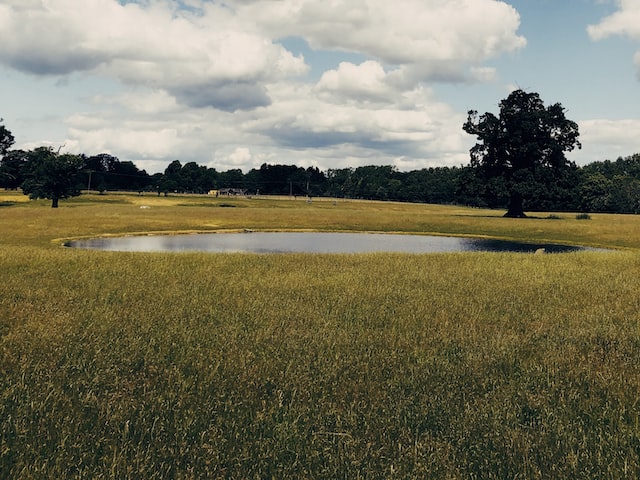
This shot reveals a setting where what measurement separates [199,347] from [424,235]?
50.0 m

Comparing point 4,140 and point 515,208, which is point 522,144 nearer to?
point 515,208

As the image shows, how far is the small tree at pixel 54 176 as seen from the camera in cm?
9569

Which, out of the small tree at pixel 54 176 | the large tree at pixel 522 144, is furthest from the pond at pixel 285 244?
the small tree at pixel 54 176

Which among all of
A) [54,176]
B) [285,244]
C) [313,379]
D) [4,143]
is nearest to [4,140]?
[4,143]

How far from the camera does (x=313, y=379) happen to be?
9016 millimetres

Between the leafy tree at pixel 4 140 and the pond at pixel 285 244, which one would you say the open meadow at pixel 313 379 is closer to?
the pond at pixel 285 244

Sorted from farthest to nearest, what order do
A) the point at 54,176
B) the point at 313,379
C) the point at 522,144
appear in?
the point at 54,176 < the point at 522,144 < the point at 313,379

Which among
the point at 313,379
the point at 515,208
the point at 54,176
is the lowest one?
the point at 313,379

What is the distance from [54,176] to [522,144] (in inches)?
3353

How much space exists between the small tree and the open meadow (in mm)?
85249

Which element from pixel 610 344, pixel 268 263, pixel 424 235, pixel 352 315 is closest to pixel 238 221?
pixel 424 235

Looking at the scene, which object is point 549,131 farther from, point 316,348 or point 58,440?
point 58,440

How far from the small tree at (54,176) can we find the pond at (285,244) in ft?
193

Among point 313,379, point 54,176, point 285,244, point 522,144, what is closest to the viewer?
point 313,379
